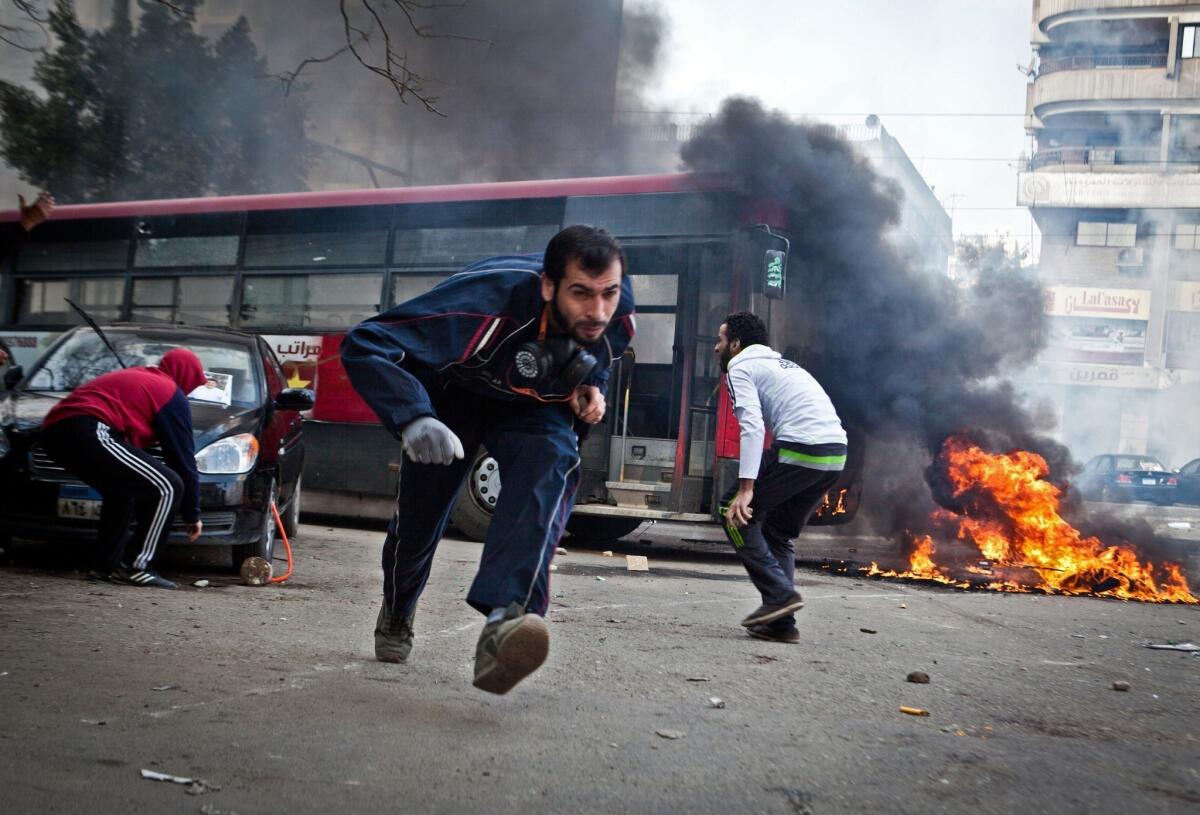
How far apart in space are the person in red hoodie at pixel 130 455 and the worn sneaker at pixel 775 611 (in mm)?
2935

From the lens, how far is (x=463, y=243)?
37.5ft

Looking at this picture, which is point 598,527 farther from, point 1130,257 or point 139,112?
point 1130,257

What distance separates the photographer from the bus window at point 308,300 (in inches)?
462

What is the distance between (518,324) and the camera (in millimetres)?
3855

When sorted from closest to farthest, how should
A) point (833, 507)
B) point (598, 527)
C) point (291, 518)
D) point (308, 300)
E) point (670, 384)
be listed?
point (291, 518)
point (670, 384)
point (833, 507)
point (598, 527)
point (308, 300)

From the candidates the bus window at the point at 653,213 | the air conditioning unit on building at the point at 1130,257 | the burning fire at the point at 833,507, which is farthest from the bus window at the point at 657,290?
the air conditioning unit on building at the point at 1130,257

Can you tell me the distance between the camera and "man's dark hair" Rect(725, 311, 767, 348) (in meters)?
6.48

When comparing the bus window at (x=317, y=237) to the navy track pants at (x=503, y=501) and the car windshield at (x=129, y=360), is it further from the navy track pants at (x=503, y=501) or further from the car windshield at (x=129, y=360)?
the navy track pants at (x=503, y=501)

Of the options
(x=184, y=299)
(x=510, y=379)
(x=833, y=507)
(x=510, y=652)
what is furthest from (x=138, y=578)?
(x=184, y=299)

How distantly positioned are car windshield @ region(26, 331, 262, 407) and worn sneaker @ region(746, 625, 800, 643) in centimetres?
355

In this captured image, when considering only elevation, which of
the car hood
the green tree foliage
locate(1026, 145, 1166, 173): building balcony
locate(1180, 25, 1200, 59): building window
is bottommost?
the car hood

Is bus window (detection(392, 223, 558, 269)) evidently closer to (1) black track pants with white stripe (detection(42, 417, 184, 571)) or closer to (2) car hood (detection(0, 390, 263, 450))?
(2) car hood (detection(0, 390, 263, 450))

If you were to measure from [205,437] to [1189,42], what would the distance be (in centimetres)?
4458

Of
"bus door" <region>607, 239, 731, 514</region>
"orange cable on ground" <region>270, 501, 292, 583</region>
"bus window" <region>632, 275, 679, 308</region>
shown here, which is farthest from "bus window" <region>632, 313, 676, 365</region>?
"orange cable on ground" <region>270, 501, 292, 583</region>
